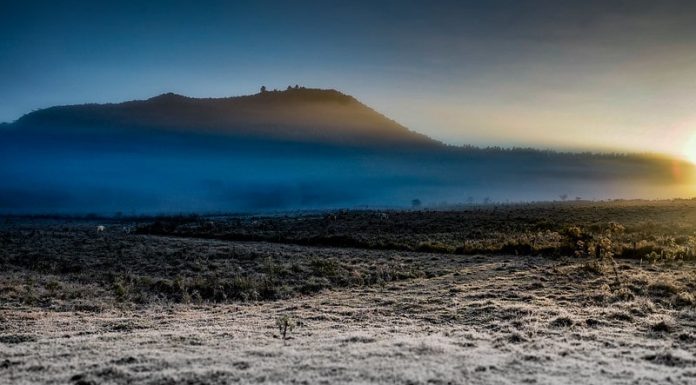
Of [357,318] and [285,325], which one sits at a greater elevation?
[285,325]

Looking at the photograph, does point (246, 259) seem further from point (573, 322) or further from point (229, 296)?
point (573, 322)

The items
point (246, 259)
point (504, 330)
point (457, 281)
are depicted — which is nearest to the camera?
point (504, 330)

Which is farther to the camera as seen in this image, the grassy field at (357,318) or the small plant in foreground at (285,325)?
the small plant in foreground at (285,325)

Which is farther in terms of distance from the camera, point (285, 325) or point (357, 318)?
point (357, 318)

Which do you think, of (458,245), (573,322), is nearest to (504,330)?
(573,322)

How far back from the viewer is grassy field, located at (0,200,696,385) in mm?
10578

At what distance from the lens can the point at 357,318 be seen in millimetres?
17281

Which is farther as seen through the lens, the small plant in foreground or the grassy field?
the small plant in foreground

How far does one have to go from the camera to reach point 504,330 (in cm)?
1450

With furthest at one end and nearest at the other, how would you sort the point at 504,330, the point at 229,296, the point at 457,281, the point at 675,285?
the point at 457,281
the point at 229,296
the point at 675,285
the point at 504,330

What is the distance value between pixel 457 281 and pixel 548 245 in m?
15.6

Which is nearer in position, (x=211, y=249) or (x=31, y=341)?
(x=31, y=341)

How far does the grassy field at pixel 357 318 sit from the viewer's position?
34.7ft

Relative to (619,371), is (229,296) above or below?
below
